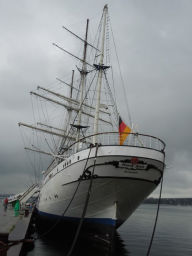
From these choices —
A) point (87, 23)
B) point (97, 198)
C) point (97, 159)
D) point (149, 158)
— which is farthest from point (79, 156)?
point (87, 23)

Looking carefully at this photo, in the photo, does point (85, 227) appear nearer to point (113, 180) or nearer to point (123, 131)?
point (113, 180)

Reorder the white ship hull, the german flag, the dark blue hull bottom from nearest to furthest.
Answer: the white ship hull
the dark blue hull bottom
the german flag

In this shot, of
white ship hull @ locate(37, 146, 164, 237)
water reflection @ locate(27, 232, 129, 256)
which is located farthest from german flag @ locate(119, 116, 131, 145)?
water reflection @ locate(27, 232, 129, 256)

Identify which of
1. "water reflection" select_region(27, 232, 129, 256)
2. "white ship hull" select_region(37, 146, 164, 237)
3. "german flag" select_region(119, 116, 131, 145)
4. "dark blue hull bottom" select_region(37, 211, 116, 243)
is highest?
"german flag" select_region(119, 116, 131, 145)

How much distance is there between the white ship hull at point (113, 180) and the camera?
45.5 ft

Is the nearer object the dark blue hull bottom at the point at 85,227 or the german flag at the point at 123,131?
the dark blue hull bottom at the point at 85,227

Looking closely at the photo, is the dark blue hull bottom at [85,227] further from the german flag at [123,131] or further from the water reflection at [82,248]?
the german flag at [123,131]

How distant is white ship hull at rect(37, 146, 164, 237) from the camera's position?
1388cm

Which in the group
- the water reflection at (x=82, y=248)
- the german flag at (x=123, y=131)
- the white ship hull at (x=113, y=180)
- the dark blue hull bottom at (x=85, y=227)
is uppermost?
the german flag at (x=123, y=131)

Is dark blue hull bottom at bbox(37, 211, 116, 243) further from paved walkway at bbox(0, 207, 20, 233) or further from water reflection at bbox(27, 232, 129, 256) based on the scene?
paved walkway at bbox(0, 207, 20, 233)

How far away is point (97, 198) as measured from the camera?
1474 centimetres

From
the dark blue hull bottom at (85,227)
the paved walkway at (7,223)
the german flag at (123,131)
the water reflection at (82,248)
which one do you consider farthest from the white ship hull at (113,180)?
the paved walkway at (7,223)

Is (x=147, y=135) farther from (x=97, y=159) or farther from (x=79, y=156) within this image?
(x=79, y=156)

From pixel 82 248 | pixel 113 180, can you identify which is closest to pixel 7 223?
pixel 82 248
